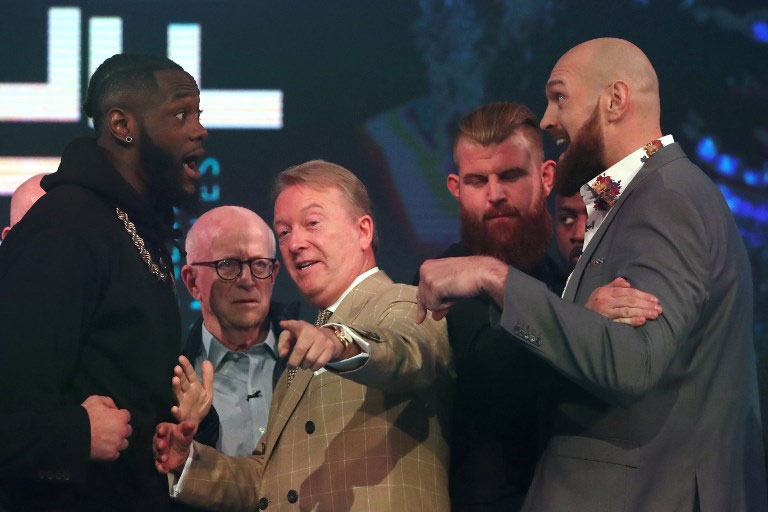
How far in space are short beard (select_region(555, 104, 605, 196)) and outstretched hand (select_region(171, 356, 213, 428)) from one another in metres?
1.04

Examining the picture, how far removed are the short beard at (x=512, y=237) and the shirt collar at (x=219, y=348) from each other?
96 centimetres

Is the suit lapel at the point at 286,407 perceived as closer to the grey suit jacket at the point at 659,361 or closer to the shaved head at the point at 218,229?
the grey suit jacket at the point at 659,361

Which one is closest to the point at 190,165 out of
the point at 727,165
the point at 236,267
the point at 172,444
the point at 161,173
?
the point at 161,173

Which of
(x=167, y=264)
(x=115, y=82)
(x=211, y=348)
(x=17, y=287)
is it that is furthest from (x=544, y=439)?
(x=211, y=348)

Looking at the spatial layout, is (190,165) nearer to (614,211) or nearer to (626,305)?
(614,211)

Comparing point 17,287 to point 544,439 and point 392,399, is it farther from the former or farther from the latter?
→ point 544,439

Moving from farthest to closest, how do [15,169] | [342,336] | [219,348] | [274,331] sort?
[15,169]
[274,331]
[219,348]
[342,336]

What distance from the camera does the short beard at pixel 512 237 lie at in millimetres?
3273

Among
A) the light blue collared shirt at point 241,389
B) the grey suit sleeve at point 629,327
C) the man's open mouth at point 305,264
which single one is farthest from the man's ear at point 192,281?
the grey suit sleeve at point 629,327

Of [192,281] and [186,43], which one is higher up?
[186,43]

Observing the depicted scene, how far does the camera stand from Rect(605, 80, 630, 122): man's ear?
7.98 ft

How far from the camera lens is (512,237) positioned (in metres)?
3.30

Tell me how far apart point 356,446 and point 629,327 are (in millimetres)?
924

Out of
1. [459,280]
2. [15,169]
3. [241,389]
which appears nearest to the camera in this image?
[459,280]
